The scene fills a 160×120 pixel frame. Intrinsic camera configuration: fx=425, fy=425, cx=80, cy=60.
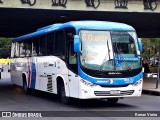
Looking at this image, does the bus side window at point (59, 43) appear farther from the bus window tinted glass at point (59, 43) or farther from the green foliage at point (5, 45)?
the green foliage at point (5, 45)

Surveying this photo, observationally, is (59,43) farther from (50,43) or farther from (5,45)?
(5,45)

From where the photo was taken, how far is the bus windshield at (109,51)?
1431 cm

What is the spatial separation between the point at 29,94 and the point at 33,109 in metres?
7.36

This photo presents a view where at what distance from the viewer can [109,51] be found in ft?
→ 47.6

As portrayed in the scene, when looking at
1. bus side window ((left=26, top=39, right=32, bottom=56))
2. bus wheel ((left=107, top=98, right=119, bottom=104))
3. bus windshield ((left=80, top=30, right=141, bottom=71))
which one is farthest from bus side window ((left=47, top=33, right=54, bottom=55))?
bus side window ((left=26, top=39, right=32, bottom=56))

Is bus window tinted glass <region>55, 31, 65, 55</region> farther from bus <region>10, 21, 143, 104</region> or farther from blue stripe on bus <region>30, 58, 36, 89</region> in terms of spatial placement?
blue stripe on bus <region>30, 58, 36, 89</region>

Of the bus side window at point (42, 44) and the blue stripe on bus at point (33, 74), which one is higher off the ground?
the bus side window at point (42, 44)

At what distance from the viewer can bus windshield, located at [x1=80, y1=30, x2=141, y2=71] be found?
563 inches

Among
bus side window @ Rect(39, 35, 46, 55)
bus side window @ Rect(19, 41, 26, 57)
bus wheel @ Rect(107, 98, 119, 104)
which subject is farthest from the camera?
bus side window @ Rect(19, 41, 26, 57)

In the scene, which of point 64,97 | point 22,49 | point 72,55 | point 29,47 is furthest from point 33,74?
point 72,55

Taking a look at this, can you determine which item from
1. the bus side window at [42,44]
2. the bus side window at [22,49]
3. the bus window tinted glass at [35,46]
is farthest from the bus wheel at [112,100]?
the bus side window at [22,49]

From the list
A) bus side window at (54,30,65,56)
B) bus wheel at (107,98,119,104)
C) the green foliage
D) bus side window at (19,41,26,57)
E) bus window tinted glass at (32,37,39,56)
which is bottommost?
the green foliage

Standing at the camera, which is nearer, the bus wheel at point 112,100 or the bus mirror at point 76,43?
the bus mirror at point 76,43

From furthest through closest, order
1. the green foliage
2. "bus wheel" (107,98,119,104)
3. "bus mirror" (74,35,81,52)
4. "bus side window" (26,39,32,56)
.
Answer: the green foliage < "bus side window" (26,39,32,56) < "bus wheel" (107,98,119,104) < "bus mirror" (74,35,81,52)
